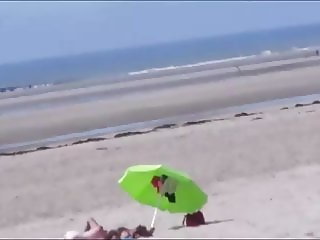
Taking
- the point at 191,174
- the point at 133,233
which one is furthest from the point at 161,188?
the point at 191,174

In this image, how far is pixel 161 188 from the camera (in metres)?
10.7

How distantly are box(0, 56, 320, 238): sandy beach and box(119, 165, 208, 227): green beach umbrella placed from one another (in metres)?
0.35

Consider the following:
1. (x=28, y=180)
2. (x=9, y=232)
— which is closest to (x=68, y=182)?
(x=28, y=180)

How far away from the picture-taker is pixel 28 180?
50.0ft

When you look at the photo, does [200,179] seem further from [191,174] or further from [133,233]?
[133,233]

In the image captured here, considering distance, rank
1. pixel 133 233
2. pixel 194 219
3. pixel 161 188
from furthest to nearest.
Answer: pixel 194 219 → pixel 161 188 → pixel 133 233

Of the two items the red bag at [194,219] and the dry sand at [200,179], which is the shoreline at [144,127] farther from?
the red bag at [194,219]

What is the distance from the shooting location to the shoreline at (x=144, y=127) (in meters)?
19.4

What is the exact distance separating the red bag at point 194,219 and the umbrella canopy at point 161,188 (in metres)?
0.12

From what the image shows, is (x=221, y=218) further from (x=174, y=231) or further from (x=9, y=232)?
(x=9, y=232)

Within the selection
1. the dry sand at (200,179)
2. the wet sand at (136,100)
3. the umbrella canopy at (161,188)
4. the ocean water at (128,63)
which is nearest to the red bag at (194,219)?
the umbrella canopy at (161,188)

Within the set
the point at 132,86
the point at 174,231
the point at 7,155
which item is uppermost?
the point at 174,231

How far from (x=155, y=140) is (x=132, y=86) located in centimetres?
1735

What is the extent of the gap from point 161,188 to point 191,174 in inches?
162
